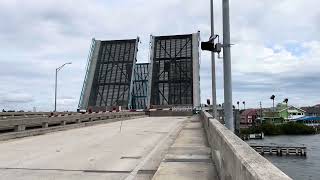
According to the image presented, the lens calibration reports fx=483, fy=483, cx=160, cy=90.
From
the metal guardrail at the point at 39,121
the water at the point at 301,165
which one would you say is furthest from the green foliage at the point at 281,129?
the metal guardrail at the point at 39,121

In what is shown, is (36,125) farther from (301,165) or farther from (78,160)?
(301,165)

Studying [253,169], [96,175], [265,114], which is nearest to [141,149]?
[96,175]

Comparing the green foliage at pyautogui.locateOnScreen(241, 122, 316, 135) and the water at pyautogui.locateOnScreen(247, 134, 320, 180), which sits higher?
the green foliage at pyautogui.locateOnScreen(241, 122, 316, 135)

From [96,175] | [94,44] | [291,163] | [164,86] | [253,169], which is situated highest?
[94,44]

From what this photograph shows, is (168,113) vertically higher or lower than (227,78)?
lower

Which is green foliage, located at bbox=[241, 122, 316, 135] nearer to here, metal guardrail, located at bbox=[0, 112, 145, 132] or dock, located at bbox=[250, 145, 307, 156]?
dock, located at bbox=[250, 145, 307, 156]

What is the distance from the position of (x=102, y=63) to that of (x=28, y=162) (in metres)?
56.8

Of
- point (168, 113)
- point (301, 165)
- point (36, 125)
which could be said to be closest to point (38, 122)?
point (36, 125)

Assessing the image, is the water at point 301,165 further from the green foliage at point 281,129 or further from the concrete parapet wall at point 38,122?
the green foliage at point 281,129

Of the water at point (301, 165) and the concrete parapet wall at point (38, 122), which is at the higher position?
the concrete parapet wall at point (38, 122)

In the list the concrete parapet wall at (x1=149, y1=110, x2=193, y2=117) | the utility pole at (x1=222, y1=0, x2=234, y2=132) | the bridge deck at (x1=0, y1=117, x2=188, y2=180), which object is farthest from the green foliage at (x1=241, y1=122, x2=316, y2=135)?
the utility pole at (x1=222, y1=0, x2=234, y2=132)

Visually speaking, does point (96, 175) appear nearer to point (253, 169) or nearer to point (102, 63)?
point (253, 169)

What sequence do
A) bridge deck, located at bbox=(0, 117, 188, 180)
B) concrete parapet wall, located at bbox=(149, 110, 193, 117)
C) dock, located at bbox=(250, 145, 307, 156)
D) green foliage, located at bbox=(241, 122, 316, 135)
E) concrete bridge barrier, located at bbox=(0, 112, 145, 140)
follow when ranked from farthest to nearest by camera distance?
1. green foliage, located at bbox=(241, 122, 316, 135)
2. dock, located at bbox=(250, 145, 307, 156)
3. concrete parapet wall, located at bbox=(149, 110, 193, 117)
4. concrete bridge barrier, located at bbox=(0, 112, 145, 140)
5. bridge deck, located at bbox=(0, 117, 188, 180)

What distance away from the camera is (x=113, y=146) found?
17969mm
